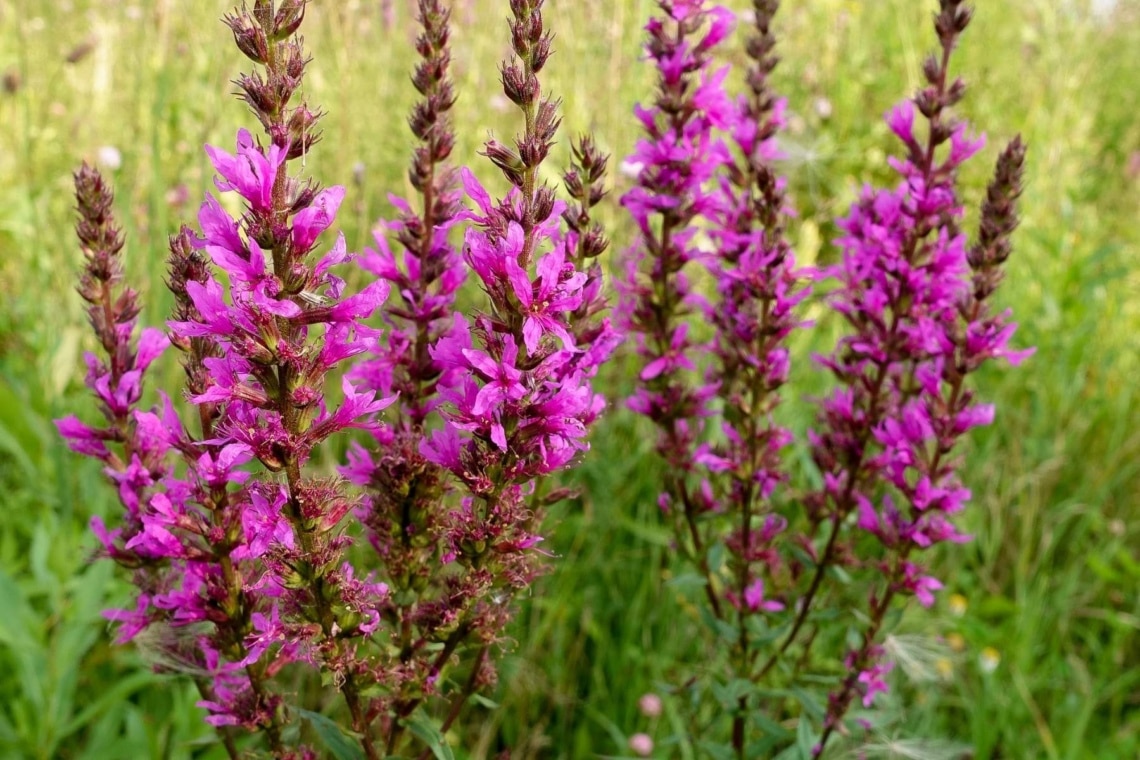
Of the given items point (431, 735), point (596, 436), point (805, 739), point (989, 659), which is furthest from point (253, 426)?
point (989, 659)

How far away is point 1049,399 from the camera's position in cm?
548

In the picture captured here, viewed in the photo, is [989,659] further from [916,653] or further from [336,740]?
[336,740]

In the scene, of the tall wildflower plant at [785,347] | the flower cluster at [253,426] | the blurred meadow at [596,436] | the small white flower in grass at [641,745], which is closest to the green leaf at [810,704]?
the tall wildflower plant at [785,347]

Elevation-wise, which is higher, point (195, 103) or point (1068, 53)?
point (1068, 53)

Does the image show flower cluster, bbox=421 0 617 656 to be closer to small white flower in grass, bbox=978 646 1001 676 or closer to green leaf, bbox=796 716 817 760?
green leaf, bbox=796 716 817 760

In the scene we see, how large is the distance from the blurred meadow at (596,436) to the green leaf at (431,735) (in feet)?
2.94

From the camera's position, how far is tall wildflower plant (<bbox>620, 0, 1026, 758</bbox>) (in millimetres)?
2691

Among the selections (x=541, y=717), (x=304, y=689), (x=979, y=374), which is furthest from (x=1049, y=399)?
(x=304, y=689)

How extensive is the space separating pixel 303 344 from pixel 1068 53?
6.28 meters

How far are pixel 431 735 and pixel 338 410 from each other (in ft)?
2.23

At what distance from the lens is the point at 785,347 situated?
2.93 meters

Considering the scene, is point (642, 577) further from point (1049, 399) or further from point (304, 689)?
point (1049, 399)

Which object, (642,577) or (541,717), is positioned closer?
(541,717)

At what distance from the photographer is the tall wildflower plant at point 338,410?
4.98 feet
